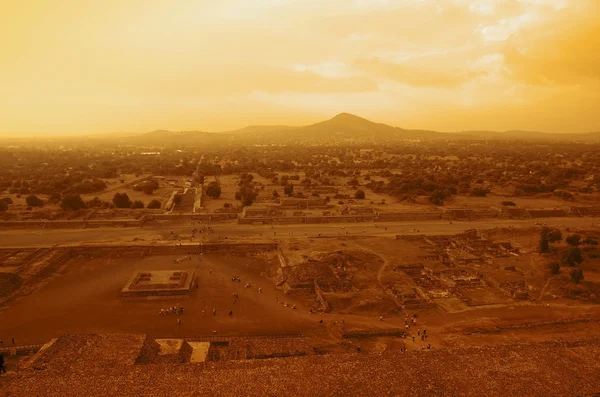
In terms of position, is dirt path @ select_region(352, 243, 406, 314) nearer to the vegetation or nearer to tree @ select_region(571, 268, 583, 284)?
the vegetation

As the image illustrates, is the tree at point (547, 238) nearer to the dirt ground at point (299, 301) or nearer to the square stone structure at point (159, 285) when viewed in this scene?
the dirt ground at point (299, 301)

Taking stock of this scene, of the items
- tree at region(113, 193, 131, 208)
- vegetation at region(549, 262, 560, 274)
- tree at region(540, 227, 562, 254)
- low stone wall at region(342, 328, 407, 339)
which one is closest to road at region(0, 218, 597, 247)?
tree at region(540, 227, 562, 254)

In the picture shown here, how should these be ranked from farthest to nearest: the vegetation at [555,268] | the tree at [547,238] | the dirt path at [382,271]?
the tree at [547,238] < the vegetation at [555,268] < the dirt path at [382,271]

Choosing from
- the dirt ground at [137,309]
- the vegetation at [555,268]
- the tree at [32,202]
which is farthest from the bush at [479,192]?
the tree at [32,202]

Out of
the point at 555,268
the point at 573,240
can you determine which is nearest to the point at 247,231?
the point at 555,268

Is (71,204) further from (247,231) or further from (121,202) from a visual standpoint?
(247,231)

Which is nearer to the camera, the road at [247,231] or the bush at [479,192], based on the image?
the road at [247,231]
